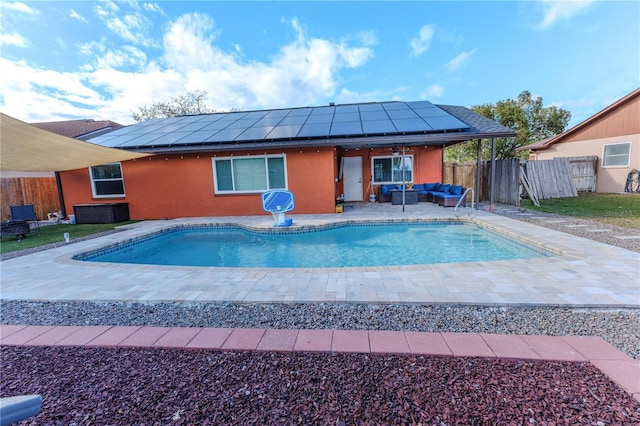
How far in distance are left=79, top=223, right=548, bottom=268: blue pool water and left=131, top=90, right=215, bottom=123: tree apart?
75.5 ft

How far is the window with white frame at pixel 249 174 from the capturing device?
32.7 ft

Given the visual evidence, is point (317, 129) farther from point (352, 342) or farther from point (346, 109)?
point (352, 342)

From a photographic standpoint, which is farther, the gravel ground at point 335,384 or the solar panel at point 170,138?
the solar panel at point 170,138

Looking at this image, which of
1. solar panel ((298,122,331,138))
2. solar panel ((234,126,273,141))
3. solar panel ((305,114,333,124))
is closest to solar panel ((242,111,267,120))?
solar panel ((234,126,273,141))

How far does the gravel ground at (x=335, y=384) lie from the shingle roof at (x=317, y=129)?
7.09m

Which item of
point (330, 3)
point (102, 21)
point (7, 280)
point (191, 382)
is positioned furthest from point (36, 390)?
point (330, 3)

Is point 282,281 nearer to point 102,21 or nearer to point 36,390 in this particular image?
point 36,390

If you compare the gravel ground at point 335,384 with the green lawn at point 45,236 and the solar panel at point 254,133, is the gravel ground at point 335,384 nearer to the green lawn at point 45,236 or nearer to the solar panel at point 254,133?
the green lawn at point 45,236

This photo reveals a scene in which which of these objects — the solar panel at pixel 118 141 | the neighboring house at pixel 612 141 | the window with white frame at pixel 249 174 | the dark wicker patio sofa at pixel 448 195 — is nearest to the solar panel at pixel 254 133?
the window with white frame at pixel 249 174

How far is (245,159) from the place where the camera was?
395 inches

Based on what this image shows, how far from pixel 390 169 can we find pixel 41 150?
1178cm

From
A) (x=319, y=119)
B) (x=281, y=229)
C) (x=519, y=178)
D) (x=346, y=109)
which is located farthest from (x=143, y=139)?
(x=519, y=178)

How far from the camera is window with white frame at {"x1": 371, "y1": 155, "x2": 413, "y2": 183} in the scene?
13.0m

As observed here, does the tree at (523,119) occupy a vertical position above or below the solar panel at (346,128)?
above
